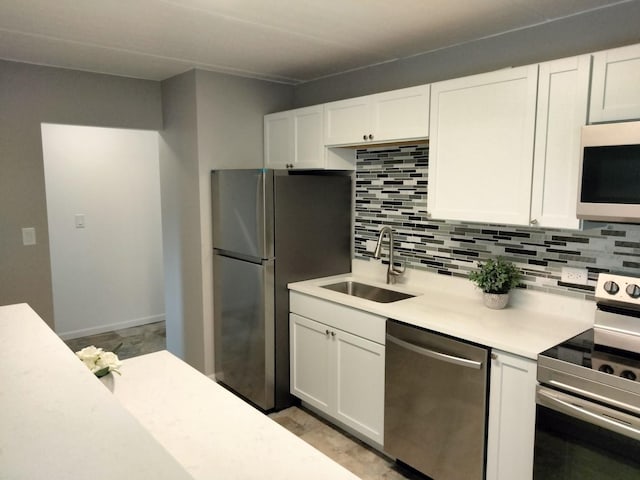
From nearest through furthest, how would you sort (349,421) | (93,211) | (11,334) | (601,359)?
1. (11,334)
2. (601,359)
3. (349,421)
4. (93,211)

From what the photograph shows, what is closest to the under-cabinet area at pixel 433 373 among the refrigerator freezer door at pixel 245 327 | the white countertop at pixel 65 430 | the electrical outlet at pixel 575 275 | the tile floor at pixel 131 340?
the electrical outlet at pixel 575 275

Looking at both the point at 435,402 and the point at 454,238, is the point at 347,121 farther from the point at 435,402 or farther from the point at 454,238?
the point at 435,402

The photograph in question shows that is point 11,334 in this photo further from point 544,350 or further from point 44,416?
point 544,350

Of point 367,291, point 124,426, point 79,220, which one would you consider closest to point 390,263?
point 367,291

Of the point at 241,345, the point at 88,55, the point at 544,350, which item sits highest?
the point at 88,55

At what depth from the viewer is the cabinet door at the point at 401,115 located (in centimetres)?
253

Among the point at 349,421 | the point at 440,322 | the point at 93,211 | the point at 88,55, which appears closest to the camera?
the point at 440,322

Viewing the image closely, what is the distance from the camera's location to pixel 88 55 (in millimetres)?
2951

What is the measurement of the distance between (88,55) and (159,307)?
2950mm

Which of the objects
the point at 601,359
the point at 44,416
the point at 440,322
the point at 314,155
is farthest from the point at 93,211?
the point at 601,359

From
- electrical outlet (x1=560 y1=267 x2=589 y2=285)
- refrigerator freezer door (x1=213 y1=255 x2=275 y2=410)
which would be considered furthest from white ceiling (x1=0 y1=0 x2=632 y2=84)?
refrigerator freezer door (x1=213 y1=255 x2=275 y2=410)

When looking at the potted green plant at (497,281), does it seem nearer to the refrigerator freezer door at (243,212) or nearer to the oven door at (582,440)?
the oven door at (582,440)

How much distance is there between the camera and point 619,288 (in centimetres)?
193

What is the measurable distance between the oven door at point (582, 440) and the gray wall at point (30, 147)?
3.18 meters
